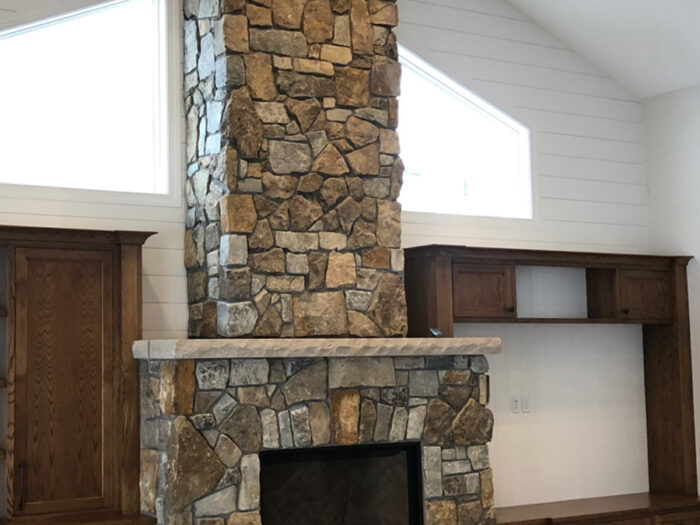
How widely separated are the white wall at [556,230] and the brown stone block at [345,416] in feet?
4.75

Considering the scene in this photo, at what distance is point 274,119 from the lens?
18.6 ft

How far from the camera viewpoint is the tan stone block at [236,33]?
18.2ft

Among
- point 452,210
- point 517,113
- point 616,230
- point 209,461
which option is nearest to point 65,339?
point 209,461

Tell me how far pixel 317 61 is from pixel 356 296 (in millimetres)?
1398

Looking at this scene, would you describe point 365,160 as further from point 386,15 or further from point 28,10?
point 28,10

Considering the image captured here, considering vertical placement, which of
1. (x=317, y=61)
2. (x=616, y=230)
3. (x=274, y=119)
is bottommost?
(x=616, y=230)

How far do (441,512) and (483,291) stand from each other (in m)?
1.54

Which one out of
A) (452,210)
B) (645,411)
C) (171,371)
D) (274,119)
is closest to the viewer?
(171,371)

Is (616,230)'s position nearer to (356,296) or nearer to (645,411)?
(645,411)

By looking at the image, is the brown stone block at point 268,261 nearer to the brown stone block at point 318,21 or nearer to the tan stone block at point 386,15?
the brown stone block at point 318,21

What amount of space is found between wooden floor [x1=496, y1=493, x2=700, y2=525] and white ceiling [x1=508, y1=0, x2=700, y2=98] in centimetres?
308

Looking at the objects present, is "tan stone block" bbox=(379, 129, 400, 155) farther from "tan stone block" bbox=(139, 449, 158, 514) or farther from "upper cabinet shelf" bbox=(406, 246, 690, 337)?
"tan stone block" bbox=(139, 449, 158, 514)

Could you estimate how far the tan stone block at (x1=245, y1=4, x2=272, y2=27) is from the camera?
5.66 meters

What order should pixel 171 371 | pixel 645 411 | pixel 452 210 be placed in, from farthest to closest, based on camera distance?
pixel 645 411
pixel 452 210
pixel 171 371
